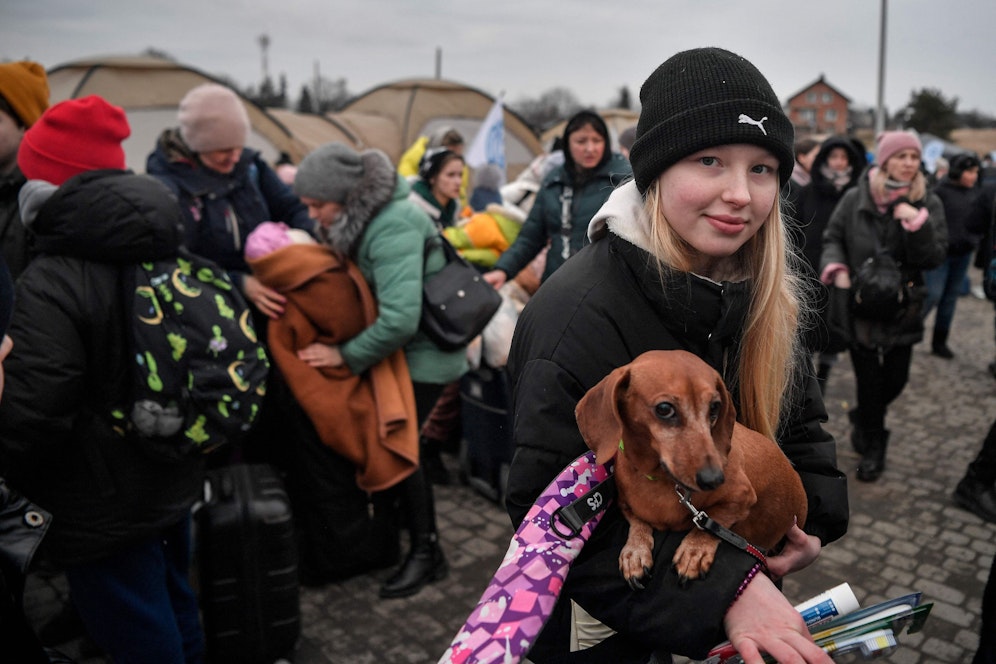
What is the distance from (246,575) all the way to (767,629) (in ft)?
8.26

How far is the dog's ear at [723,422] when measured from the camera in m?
1.18

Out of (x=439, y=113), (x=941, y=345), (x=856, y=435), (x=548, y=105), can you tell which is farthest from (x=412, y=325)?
(x=548, y=105)

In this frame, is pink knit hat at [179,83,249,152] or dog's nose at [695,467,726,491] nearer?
dog's nose at [695,467,726,491]

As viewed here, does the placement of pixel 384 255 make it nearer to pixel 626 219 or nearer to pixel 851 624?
pixel 626 219

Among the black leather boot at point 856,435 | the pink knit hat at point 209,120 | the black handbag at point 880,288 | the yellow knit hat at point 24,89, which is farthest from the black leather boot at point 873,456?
the yellow knit hat at point 24,89

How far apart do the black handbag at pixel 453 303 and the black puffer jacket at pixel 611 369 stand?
2123mm

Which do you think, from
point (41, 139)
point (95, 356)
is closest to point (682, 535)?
point (95, 356)

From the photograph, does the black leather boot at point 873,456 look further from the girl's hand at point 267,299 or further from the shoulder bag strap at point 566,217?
the girl's hand at point 267,299

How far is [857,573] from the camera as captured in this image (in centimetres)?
389

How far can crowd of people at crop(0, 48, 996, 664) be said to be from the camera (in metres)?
1.36

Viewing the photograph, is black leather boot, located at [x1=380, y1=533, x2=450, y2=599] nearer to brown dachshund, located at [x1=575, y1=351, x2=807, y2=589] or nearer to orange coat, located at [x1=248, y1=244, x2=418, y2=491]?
orange coat, located at [x1=248, y1=244, x2=418, y2=491]

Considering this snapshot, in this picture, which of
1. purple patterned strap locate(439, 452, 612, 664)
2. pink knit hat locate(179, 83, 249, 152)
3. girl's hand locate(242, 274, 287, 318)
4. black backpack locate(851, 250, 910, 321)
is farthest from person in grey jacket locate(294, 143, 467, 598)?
black backpack locate(851, 250, 910, 321)

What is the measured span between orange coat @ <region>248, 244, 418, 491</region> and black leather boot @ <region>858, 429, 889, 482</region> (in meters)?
3.32

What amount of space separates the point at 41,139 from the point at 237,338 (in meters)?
1.01
